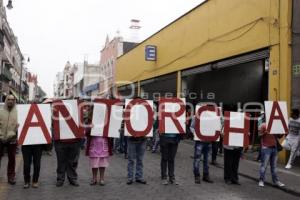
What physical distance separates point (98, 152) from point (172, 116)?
1.84 meters

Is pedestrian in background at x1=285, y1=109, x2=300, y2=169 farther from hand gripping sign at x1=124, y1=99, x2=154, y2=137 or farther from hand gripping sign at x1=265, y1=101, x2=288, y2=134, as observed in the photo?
hand gripping sign at x1=124, y1=99, x2=154, y2=137

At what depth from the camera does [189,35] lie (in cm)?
2077

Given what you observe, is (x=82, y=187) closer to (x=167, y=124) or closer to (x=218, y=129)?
(x=167, y=124)

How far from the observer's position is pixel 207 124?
377 inches

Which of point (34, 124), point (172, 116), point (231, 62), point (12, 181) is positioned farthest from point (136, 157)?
point (231, 62)

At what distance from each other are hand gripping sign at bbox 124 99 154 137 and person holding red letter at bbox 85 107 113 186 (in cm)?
53

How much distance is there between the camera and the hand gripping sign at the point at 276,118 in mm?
9297

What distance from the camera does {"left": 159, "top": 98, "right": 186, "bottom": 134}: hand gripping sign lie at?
9.33 metres

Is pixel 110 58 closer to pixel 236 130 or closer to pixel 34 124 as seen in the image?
pixel 236 130

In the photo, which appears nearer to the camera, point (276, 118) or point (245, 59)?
point (276, 118)

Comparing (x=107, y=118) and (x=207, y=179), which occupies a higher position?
(x=107, y=118)

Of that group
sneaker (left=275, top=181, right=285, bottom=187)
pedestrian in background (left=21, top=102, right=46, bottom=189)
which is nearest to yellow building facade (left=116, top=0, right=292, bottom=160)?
sneaker (left=275, top=181, right=285, bottom=187)

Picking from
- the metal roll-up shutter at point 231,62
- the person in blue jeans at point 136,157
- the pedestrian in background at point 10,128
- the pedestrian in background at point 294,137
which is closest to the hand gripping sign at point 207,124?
the person in blue jeans at point 136,157

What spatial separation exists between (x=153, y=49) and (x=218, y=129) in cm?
1643
